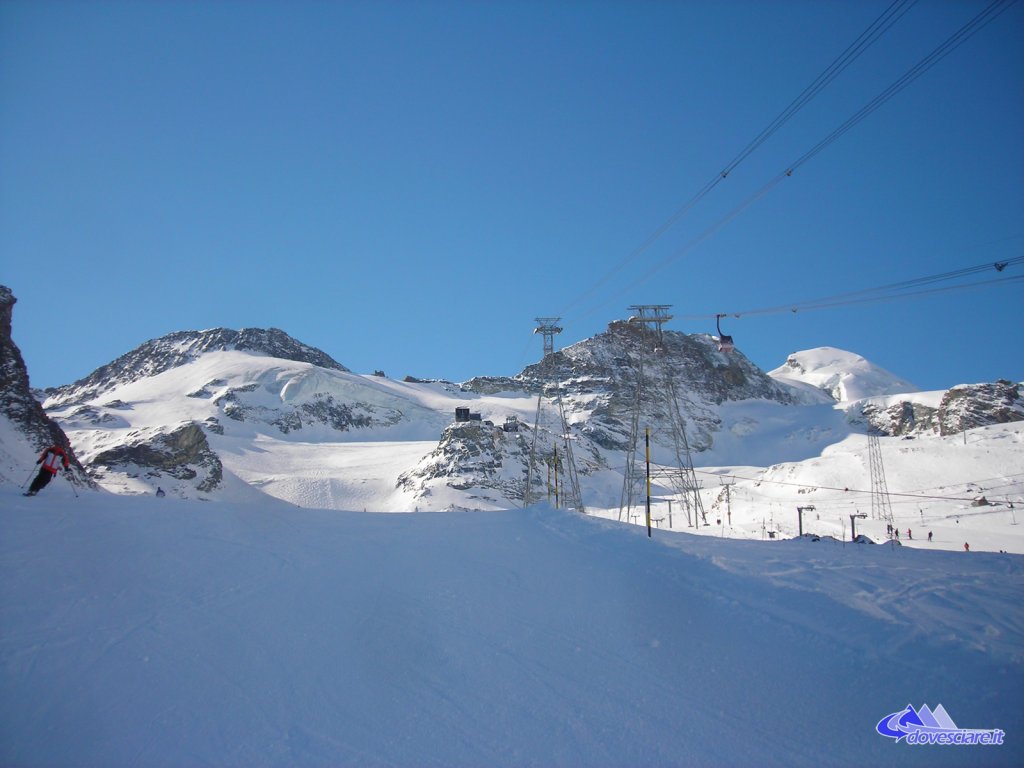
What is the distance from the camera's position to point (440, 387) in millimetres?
177875

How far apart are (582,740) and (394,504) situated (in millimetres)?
73245

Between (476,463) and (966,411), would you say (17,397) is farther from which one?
(966,411)

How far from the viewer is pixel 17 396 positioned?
109ft

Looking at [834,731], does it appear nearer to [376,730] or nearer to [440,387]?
[376,730]

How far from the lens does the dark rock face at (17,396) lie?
32.2m

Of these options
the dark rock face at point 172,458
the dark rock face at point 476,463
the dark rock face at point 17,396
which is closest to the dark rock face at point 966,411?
the dark rock face at point 476,463

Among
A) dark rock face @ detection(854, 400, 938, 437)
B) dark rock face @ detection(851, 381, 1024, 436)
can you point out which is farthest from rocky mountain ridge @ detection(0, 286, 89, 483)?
dark rock face @ detection(854, 400, 938, 437)

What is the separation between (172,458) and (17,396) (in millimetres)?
22840

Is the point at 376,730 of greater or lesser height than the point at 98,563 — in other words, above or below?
below

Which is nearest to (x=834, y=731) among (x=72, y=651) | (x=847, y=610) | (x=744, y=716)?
(x=744, y=716)

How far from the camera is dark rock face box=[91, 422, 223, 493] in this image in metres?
52.1

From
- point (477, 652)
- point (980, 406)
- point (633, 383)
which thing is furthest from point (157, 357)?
point (477, 652)

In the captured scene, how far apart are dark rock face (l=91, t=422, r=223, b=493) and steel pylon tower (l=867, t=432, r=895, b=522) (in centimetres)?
5336

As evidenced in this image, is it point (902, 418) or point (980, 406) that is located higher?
point (902, 418)
